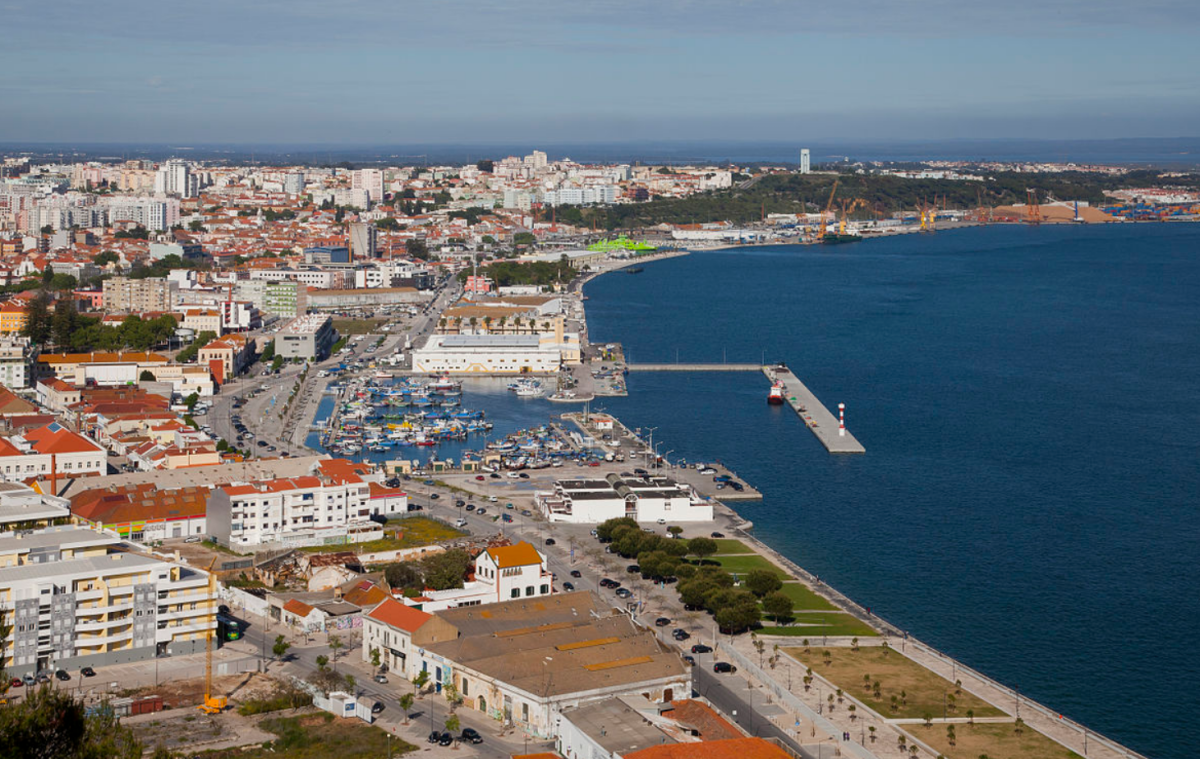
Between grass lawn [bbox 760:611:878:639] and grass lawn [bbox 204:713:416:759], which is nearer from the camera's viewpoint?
A: grass lawn [bbox 204:713:416:759]

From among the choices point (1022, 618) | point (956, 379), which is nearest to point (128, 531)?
point (1022, 618)

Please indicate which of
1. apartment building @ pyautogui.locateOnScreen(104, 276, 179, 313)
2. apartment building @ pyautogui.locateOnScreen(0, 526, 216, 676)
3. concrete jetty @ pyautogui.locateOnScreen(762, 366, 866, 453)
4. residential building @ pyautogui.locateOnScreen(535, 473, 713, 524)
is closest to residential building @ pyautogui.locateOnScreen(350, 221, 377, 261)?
apartment building @ pyautogui.locateOnScreen(104, 276, 179, 313)

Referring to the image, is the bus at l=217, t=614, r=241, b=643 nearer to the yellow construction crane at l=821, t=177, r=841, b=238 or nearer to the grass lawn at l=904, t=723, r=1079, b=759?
the grass lawn at l=904, t=723, r=1079, b=759

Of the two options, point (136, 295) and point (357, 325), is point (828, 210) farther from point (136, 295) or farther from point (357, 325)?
point (136, 295)

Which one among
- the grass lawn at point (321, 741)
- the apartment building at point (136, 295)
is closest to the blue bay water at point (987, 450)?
the grass lawn at point (321, 741)

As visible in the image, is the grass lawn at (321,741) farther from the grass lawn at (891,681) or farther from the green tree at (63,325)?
→ the green tree at (63,325)

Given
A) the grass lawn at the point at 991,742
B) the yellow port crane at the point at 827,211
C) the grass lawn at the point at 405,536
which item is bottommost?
the grass lawn at the point at 991,742

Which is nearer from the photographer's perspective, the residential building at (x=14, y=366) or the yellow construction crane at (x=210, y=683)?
the yellow construction crane at (x=210, y=683)
